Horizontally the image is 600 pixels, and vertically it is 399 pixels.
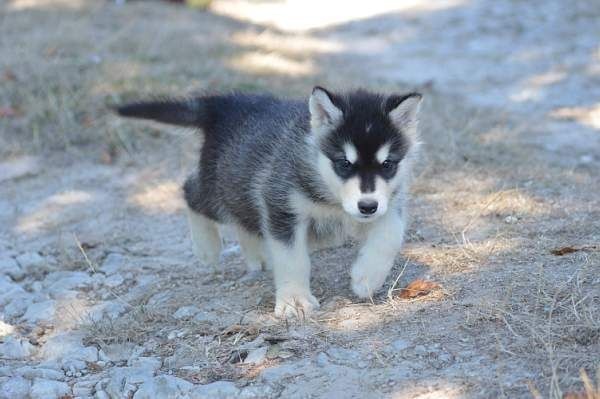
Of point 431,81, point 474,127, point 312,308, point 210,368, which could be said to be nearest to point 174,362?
point 210,368

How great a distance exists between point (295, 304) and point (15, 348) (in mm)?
1550

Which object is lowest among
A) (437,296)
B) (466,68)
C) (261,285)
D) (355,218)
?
(466,68)

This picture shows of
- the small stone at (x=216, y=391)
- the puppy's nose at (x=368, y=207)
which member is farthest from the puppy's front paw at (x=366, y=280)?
the small stone at (x=216, y=391)

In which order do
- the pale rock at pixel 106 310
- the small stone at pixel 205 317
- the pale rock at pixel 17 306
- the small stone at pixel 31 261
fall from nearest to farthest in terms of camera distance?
1. the small stone at pixel 205 317
2. the pale rock at pixel 106 310
3. the pale rock at pixel 17 306
4. the small stone at pixel 31 261

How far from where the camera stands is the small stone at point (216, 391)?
4199mm

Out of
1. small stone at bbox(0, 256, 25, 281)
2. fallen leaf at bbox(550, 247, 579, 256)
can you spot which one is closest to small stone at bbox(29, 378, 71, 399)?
small stone at bbox(0, 256, 25, 281)

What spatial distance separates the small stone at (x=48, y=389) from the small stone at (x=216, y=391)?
672mm

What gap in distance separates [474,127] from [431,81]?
6.97 feet

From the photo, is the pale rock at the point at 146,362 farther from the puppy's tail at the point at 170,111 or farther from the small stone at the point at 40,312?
the puppy's tail at the point at 170,111

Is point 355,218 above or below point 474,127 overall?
above

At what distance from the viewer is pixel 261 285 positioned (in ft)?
18.9

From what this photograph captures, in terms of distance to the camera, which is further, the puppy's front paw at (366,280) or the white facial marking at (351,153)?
the puppy's front paw at (366,280)

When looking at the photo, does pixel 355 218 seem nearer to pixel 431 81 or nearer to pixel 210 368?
pixel 210 368

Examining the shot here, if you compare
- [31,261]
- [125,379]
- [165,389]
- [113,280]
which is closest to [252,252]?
[113,280]
